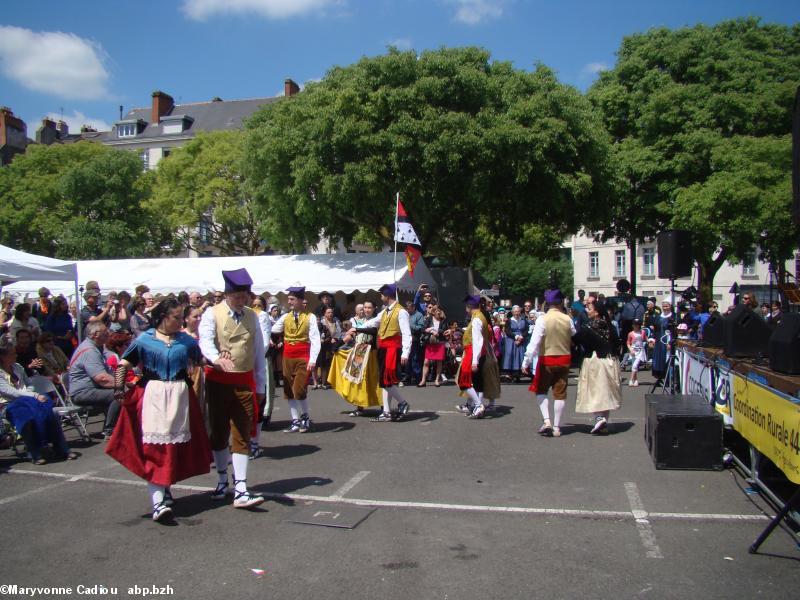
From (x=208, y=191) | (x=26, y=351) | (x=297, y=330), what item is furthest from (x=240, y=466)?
(x=208, y=191)

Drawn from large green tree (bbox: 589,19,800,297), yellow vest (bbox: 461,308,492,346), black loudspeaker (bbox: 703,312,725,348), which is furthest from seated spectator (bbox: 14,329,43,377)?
large green tree (bbox: 589,19,800,297)

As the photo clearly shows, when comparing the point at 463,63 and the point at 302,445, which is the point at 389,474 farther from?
the point at 463,63

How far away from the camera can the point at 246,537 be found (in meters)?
5.38

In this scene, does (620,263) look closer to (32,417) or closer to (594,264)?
(594,264)

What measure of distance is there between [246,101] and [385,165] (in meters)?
46.5

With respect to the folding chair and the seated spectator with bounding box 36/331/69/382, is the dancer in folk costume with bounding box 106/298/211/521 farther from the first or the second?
the seated spectator with bounding box 36/331/69/382

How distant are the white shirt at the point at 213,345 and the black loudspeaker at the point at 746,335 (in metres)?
4.97

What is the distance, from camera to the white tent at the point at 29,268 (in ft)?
38.5

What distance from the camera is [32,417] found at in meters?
7.82

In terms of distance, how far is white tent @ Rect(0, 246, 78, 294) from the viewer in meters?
11.7

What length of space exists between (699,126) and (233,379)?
Answer: 92.1ft

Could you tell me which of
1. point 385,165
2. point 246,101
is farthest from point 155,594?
point 246,101

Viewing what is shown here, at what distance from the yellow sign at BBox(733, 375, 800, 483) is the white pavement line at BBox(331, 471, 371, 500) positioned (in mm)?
3734

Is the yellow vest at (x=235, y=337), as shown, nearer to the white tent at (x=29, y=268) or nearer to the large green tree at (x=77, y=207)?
the white tent at (x=29, y=268)
